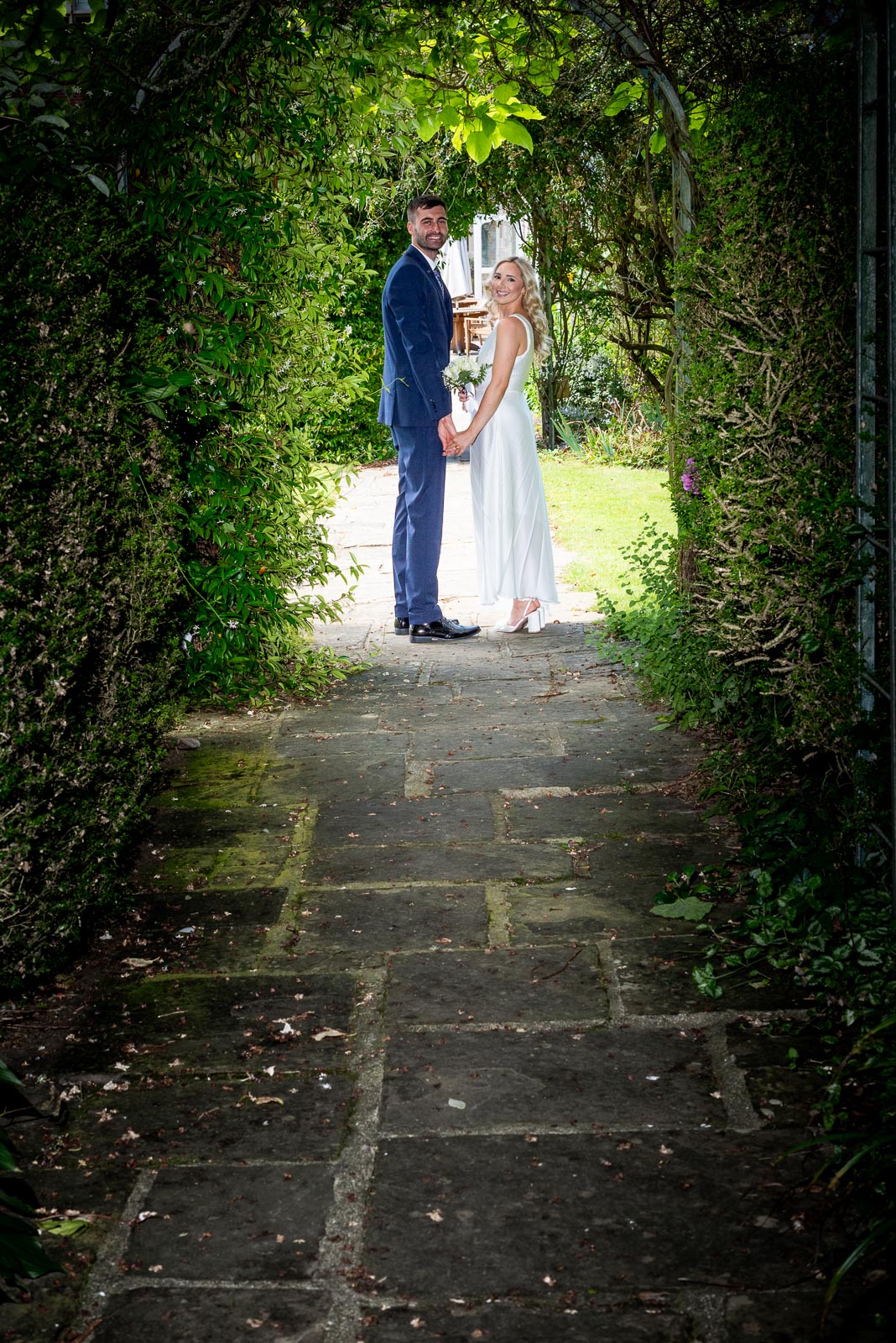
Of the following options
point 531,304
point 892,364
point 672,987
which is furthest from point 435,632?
point 892,364

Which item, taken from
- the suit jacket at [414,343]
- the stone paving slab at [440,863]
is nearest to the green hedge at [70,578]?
the stone paving slab at [440,863]

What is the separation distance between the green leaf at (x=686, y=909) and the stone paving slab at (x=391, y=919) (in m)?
0.52

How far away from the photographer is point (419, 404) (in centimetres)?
681

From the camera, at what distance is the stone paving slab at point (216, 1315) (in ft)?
7.05

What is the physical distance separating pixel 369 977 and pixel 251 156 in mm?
3527

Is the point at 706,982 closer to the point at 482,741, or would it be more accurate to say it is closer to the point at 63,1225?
the point at 63,1225

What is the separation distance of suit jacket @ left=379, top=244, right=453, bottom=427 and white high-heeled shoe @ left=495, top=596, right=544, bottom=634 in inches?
47.5

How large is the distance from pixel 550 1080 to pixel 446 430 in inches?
183

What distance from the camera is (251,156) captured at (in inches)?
206

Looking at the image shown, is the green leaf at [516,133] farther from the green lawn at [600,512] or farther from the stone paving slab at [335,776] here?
the stone paving slab at [335,776]

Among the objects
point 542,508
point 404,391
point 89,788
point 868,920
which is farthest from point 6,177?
point 542,508

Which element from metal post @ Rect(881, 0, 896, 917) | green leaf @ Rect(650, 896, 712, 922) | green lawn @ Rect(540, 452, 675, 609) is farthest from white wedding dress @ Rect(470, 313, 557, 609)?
metal post @ Rect(881, 0, 896, 917)

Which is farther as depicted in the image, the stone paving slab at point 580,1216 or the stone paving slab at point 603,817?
the stone paving slab at point 603,817

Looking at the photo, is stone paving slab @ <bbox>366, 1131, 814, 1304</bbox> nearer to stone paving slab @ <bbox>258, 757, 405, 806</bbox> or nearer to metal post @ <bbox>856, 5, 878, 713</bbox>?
metal post @ <bbox>856, 5, 878, 713</bbox>
